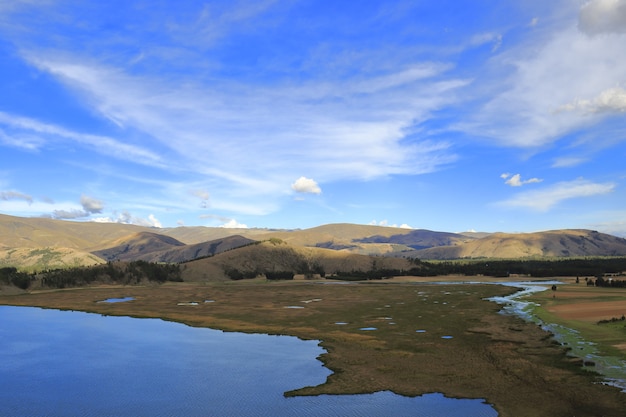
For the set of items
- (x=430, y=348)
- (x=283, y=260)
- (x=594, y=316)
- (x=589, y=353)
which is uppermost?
(x=283, y=260)

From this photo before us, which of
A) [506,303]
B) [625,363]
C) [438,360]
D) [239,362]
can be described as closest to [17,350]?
[239,362]

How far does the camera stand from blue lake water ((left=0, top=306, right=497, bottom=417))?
2239 cm

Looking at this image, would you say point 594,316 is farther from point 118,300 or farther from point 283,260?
point 283,260

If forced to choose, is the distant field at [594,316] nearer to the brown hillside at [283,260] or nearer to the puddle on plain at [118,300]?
the puddle on plain at [118,300]

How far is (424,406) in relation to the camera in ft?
73.7

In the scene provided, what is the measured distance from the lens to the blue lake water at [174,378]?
22.4m

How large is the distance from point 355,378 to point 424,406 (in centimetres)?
598

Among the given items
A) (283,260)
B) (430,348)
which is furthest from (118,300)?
(283,260)

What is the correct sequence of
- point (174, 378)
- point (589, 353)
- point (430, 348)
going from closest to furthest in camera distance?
point (174, 378) < point (589, 353) < point (430, 348)

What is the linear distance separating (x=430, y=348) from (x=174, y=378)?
18959 mm

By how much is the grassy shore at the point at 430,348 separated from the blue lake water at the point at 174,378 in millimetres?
1856

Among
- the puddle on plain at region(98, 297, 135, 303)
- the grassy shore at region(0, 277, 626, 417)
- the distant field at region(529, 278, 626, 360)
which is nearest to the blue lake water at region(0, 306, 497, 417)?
the grassy shore at region(0, 277, 626, 417)

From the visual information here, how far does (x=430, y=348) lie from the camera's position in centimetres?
3575

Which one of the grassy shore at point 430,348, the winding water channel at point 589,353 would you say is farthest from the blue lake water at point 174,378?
the winding water channel at point 589,353
